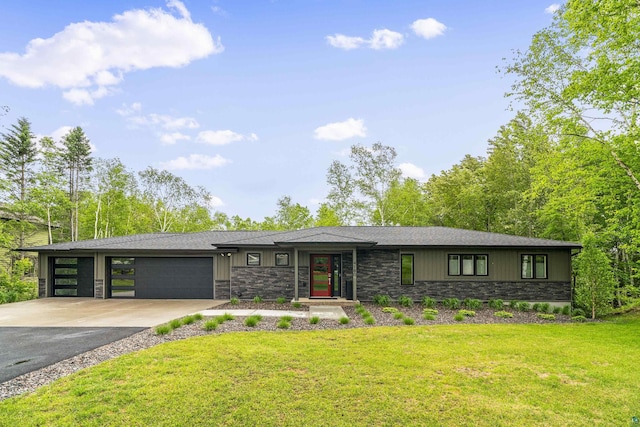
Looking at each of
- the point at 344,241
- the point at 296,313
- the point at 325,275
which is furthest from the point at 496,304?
the point at 296,313

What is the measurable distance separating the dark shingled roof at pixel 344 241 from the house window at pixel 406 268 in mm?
636

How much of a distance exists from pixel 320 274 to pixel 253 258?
2.87 metres

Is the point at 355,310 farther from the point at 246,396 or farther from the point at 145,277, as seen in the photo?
the point at 145,277

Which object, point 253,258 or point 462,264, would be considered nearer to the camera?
point 462,264

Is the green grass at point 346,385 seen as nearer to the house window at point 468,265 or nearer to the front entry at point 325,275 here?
the house window at point 468,265

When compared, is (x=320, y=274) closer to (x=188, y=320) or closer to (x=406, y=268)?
(x=406, y=268)

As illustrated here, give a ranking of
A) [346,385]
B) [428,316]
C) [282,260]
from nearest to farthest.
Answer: [346,385] → [428,316] → [282,260]

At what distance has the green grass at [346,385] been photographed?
390cm

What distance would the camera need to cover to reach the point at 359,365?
5559 mm

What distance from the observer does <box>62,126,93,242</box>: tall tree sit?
25047 mm

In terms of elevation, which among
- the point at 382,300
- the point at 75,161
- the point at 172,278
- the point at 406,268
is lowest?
the point at 382,300

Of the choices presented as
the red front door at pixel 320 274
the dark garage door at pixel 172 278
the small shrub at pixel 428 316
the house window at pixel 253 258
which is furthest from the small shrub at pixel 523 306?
the dark garage door at pixel 172 278

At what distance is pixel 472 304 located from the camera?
12.1 m

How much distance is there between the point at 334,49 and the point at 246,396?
56.5ft
